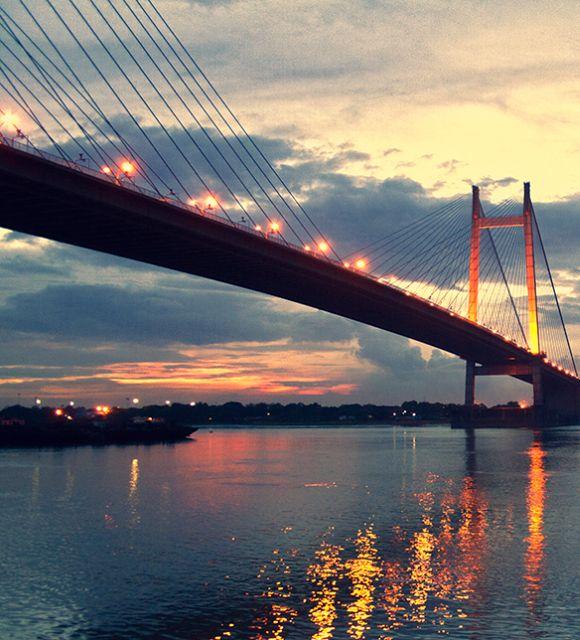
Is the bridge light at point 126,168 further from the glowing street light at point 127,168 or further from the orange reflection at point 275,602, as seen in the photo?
the orange reflection at point 275,602

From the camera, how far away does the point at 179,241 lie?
163 feet

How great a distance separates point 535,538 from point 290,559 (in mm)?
6994

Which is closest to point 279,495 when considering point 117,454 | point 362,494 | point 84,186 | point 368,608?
point 362,494

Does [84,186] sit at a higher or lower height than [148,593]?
higher

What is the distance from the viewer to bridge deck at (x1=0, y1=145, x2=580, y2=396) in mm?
40125

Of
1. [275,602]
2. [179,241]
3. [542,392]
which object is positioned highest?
[179,241]

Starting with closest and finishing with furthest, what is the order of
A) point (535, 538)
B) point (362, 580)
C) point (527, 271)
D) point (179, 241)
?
point (362, 580), point (535, 538), point (179, 241), point (527, 271)

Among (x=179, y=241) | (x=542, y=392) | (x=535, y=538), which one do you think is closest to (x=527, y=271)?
(x=542, y=392)

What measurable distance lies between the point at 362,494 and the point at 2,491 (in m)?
14.6

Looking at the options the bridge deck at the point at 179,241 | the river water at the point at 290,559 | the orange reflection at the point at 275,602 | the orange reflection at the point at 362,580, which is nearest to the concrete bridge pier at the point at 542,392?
the bridge deck at the point at 179,241

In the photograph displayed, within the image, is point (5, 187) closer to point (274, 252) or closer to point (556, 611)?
point (274, 252)

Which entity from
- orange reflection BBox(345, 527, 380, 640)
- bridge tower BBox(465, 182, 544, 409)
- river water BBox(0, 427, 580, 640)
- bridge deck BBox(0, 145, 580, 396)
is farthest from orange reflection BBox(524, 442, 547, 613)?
bridge tower BBox(465, 182, 544, 409)

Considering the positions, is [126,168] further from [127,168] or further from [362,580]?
[362,580]

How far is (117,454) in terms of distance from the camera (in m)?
67.1
